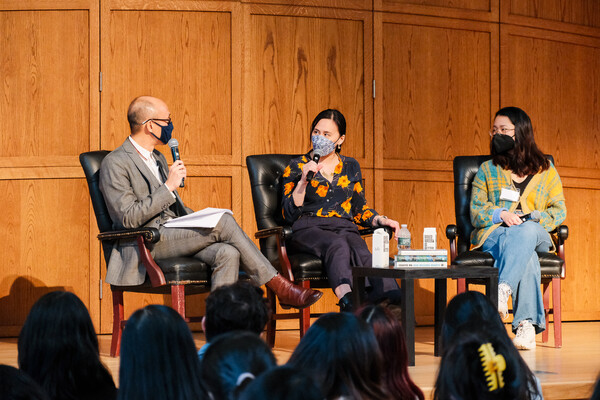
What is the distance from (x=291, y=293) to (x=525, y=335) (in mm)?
1148

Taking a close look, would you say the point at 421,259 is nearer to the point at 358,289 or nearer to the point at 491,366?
the point at 358,289

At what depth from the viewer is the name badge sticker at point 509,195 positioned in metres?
4.42

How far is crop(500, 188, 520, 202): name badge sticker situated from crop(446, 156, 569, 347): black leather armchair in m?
0.27

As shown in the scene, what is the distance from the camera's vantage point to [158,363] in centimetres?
140

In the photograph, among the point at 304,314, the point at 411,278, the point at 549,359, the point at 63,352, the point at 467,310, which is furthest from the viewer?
the point at 304,314

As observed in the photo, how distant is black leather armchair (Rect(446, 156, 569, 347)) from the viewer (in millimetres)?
4246

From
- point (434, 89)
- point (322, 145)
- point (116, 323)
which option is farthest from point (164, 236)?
point (434, 89)

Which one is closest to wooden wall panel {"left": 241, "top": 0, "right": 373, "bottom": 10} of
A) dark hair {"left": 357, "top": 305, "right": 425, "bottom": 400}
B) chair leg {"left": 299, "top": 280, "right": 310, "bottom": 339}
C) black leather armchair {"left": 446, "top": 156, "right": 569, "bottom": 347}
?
black leather armchair {"left": 446, "top": 156, "right": 569, "bottom": 347}

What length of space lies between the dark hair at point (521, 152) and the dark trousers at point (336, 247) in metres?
0.92

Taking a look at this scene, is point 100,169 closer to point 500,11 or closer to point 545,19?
point 500,11

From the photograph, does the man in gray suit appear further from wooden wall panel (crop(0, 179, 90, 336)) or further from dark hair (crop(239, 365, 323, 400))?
dark hair (crop(239, 365, 323, 400))

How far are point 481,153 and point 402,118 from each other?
581mm

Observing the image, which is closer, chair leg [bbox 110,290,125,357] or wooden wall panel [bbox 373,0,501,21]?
chair leg [bbox 110,290,125,357]

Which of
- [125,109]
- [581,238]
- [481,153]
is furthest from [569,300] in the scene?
[125,109]
